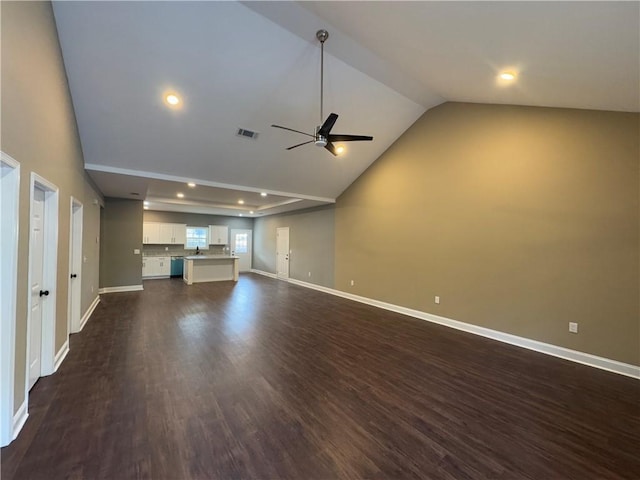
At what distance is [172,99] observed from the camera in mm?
3834

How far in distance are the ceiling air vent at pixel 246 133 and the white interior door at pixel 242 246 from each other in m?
7.98

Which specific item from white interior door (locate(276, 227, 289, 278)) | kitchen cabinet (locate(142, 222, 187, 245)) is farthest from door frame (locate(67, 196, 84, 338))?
kitchen cabinet (locate(142, 222, 187, 245))

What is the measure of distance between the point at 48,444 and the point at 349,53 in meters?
4.77

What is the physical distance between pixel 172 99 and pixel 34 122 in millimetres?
1824

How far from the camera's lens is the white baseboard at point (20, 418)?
1995 mm

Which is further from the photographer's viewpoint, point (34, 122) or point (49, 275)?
point (49, 275)

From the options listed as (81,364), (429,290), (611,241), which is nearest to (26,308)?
(81,364)

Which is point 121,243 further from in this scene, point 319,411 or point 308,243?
point 319,411

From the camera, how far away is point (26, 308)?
2217mm

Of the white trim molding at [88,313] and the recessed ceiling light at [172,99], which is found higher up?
the recessed ceiling light at [172,99]

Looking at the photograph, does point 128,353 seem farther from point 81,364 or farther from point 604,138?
point 604,138

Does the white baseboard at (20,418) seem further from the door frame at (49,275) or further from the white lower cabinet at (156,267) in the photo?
the white lower cabinet at (156,267)

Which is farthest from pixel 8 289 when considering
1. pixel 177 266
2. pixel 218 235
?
pixel 218 235

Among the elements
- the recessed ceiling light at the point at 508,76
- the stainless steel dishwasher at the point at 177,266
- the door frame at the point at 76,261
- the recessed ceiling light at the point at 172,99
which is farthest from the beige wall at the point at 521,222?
the stainless steel dishwasher at the point at 177,266
